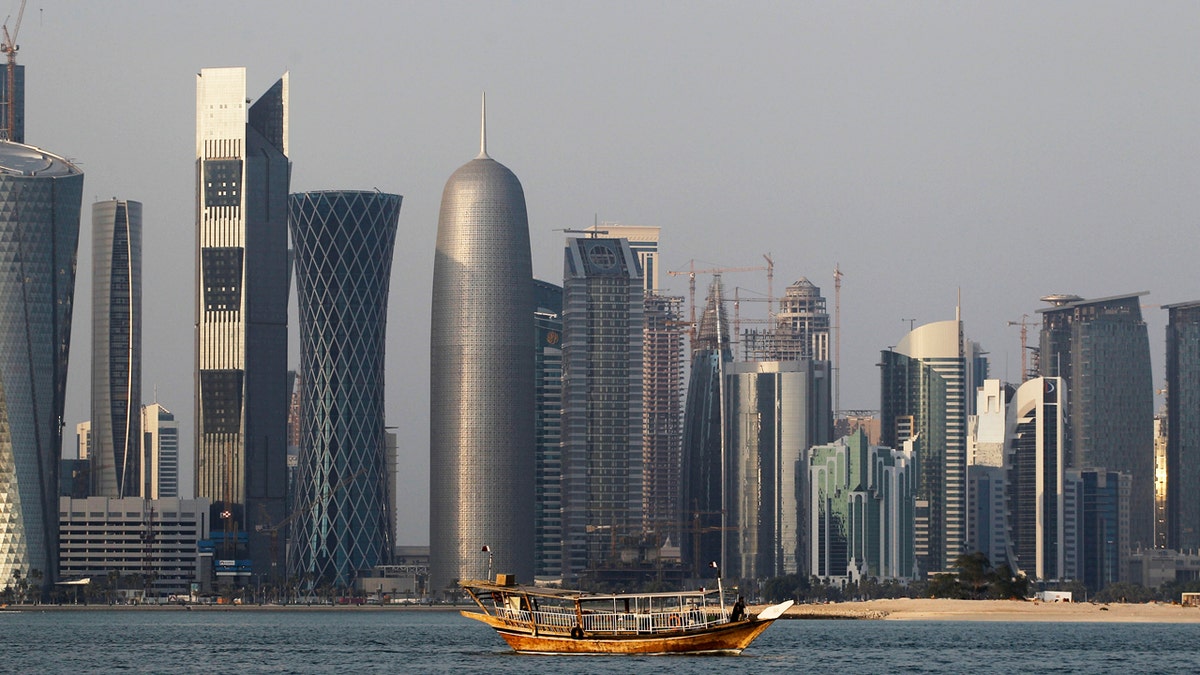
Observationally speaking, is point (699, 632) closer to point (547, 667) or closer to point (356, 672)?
point (547, 667)

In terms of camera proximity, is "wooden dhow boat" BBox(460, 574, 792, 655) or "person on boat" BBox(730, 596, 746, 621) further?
"person on boat" BBox(730, 596, 746, 621)

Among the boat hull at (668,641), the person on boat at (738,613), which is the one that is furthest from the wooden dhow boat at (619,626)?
the person on boat at (738,613)

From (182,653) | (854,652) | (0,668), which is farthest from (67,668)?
(854,652)

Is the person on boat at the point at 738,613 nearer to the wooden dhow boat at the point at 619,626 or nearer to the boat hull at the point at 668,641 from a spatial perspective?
the wooden dhow boat at the point at 619,626

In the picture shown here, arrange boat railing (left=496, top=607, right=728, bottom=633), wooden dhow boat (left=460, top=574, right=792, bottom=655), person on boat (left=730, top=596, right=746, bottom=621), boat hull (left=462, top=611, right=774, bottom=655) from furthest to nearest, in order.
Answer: boat railing (left=496, top=607, right=728, bottom=633), person on boat (left=730, top=596, right=746, bottom=621), wooden dhow boat (left=460, top=574, right=792, bottom=655), boat hull (left=462, top=611, right=774, bottom=655)

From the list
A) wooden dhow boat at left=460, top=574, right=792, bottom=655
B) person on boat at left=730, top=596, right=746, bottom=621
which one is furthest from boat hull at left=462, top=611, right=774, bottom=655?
person on boat at left=730, top=596, right=746, bottom=621

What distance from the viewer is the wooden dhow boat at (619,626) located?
16575cm

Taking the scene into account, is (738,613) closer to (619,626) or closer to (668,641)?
(668,641)

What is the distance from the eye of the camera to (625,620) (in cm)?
16988

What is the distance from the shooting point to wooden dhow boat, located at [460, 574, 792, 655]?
16575cm

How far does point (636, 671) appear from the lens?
504 feet


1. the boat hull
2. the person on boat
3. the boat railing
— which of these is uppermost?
the person on boat

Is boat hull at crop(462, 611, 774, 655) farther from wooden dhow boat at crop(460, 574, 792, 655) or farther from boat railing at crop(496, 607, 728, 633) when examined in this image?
boat railing at crop(496, 607, 728, 633)

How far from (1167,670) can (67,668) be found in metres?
91.5
